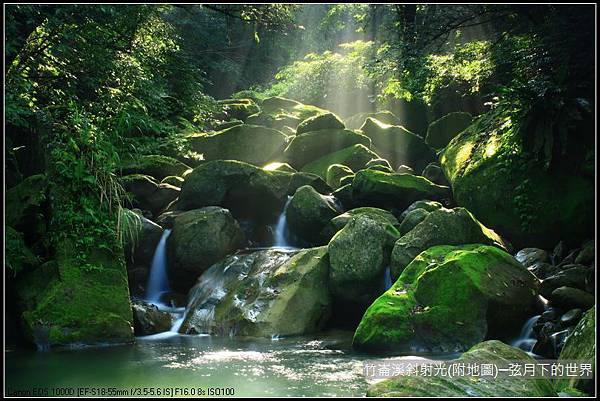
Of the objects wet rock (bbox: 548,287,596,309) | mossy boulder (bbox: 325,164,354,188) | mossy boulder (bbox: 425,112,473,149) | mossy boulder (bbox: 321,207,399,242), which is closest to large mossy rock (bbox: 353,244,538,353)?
wet rock (bbox: 548,287,596,309)

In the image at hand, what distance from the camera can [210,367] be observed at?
22.5 feet

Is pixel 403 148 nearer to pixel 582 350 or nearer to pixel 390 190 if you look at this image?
pixel 390 190

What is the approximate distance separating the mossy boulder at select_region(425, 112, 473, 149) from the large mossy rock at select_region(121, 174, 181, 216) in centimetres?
805

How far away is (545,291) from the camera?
8.15 m

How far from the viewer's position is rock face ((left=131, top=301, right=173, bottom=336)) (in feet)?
29.5

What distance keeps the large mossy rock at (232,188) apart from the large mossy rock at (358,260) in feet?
13.4

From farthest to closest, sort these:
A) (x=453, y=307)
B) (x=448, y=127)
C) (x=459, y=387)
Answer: (x=448, y=127) < (x=453, y=307) < (x=459, y=387)

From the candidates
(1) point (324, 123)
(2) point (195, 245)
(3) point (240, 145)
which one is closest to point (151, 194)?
(2) point (195, 245)

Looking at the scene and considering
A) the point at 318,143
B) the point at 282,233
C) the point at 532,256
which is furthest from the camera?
the point at 318,143

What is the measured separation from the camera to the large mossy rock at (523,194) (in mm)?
9617

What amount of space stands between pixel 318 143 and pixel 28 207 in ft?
32.6

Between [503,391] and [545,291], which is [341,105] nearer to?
[545,291]

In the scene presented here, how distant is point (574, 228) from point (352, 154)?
7.62m

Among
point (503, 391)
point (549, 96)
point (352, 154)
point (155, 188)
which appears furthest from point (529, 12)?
point (155, 188)
